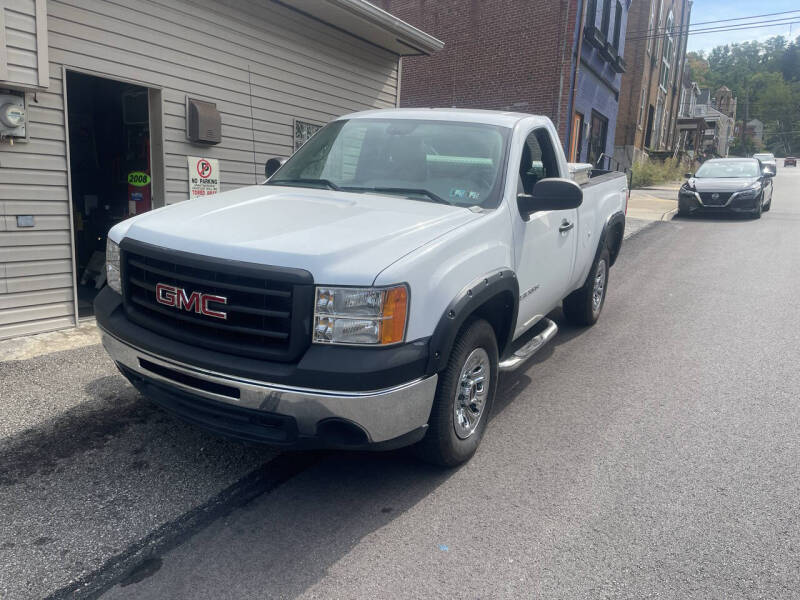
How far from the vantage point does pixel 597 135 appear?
2233cm

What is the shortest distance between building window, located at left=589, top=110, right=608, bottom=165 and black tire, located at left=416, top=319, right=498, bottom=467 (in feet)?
62.0

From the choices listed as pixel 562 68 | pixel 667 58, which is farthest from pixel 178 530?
pixel 667 58

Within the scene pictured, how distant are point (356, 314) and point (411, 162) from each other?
172cm

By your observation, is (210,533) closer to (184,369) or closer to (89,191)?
(184,369)

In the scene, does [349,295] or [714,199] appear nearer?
[349,295]

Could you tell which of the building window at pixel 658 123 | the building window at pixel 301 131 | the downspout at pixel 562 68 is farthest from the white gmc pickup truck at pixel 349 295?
the building window at pixel 658 123

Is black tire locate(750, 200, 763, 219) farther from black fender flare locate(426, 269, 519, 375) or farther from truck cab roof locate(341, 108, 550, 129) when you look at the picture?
black fender flare locate(426, 269, 519, 375)

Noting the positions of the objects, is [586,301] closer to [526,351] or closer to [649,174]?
[526,351]

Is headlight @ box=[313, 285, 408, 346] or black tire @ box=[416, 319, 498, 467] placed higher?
headlight @ box=[313, 285, 408, 346]

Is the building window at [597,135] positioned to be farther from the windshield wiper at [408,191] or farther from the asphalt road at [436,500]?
the windshield wiper at [408,191]

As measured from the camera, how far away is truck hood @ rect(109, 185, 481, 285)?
2834 mm

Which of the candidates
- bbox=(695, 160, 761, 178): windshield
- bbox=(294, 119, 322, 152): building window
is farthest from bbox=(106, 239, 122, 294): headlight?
bbox=(695, 160, 761, 178): windshield

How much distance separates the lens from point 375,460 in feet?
12.1

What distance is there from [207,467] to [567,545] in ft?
6.44
